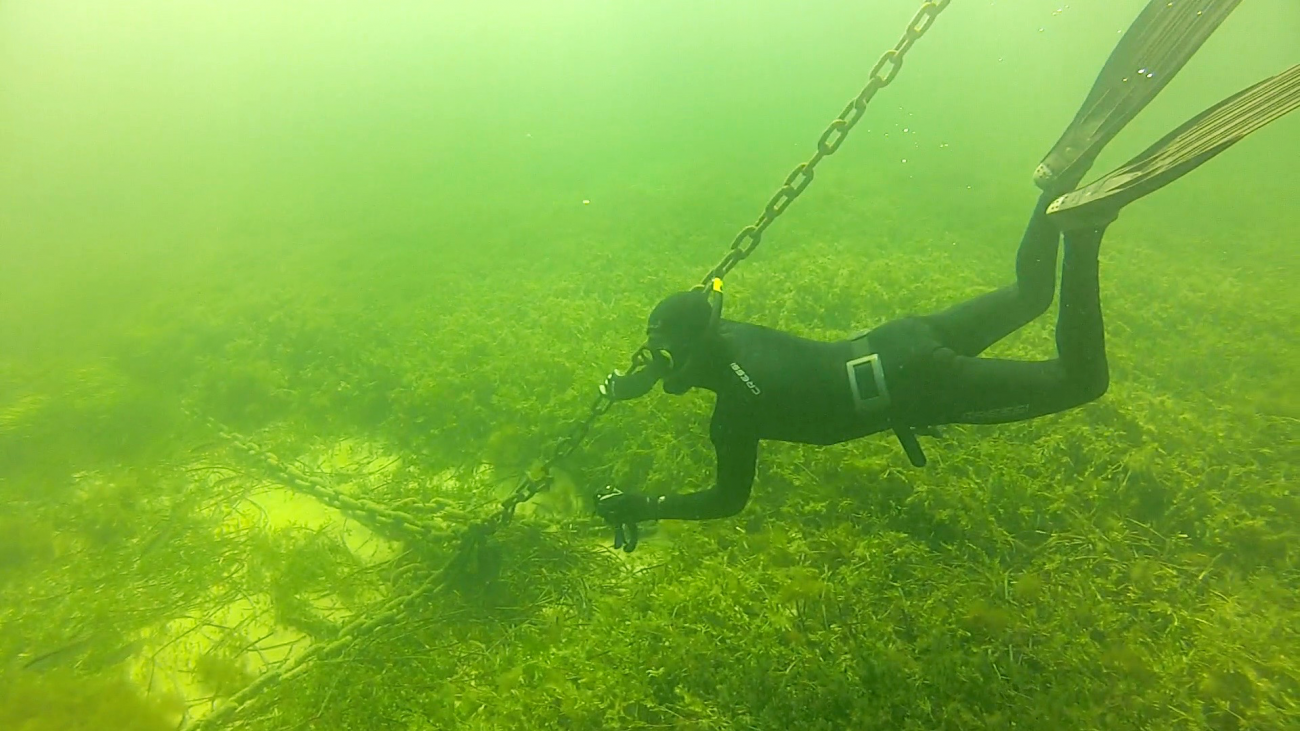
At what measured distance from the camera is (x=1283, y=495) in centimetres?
419

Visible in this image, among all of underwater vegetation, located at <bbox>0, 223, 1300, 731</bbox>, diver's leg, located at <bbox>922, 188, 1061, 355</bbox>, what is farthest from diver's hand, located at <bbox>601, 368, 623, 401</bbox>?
diver's leg, located at <bbox>922, 188, 1061, 355</bbox>

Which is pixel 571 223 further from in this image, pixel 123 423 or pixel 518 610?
pixel 518 610

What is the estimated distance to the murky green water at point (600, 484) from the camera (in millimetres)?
3484

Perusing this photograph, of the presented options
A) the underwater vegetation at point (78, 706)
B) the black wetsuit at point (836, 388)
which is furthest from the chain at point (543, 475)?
the underwater vegetation at point (78, 706)

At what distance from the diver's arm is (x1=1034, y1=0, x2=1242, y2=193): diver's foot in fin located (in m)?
2.07

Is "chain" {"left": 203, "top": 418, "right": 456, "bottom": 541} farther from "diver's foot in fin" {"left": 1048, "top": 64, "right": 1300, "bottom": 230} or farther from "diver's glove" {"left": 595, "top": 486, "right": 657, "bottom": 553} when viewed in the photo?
"diver's foot in fin" {"left": 1048, "top": 64, "right": 1300, "bottom": 230}

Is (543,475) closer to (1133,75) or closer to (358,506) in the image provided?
(358,506)

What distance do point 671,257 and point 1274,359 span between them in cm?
663

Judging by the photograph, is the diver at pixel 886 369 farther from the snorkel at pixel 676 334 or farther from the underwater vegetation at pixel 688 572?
the underwater vegetation at pixel 688 572

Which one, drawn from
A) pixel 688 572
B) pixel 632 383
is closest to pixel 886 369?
pixel 632 383

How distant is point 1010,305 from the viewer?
3516 millimetres

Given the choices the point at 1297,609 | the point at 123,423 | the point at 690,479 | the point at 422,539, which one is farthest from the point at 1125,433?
the point at 123,423

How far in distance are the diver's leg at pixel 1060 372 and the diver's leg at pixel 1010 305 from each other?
1.79 feet

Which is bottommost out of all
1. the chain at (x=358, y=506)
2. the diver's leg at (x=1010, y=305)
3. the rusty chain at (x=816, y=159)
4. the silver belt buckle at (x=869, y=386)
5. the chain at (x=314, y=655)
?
the chain at (x=314, y=655)
